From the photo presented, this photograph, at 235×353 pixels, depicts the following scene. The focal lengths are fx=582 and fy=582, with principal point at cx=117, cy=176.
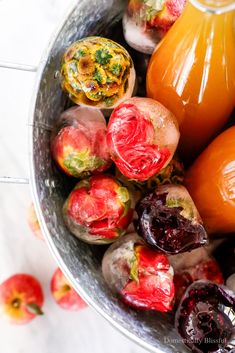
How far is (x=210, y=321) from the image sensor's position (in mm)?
517

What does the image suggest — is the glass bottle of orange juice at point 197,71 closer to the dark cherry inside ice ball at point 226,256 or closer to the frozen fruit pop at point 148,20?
the frozen fruit pop at point 148,20

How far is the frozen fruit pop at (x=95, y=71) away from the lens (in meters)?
0.51

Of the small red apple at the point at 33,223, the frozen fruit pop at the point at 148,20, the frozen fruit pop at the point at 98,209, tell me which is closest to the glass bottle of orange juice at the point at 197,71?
the frozen fruit pop at the point at 148,20

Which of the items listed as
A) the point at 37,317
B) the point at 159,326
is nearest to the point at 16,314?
the point at 37,317

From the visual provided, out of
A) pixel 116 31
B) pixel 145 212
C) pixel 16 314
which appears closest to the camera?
pixel 145 212

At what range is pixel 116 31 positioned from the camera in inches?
24.5

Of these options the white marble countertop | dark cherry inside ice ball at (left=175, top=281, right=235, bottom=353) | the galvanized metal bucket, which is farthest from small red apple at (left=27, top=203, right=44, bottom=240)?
dark cherry inside ice ball at (left=175, top=281, right=235, bottom=353)

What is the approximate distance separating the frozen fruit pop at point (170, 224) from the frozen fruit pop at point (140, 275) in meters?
0.02

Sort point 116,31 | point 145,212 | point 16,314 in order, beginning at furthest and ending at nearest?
point 16,314 → point 116,31 → point 145,212

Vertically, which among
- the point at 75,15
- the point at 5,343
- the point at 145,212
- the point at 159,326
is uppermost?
the point at 75,15

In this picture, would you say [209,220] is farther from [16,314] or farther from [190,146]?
[16,314]

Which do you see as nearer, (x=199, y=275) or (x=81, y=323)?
(x=199, y=275)

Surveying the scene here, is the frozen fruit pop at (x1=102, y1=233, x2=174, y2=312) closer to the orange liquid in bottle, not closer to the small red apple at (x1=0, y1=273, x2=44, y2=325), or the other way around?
the orange liquid in bottle

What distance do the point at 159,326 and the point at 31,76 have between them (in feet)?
1.26
